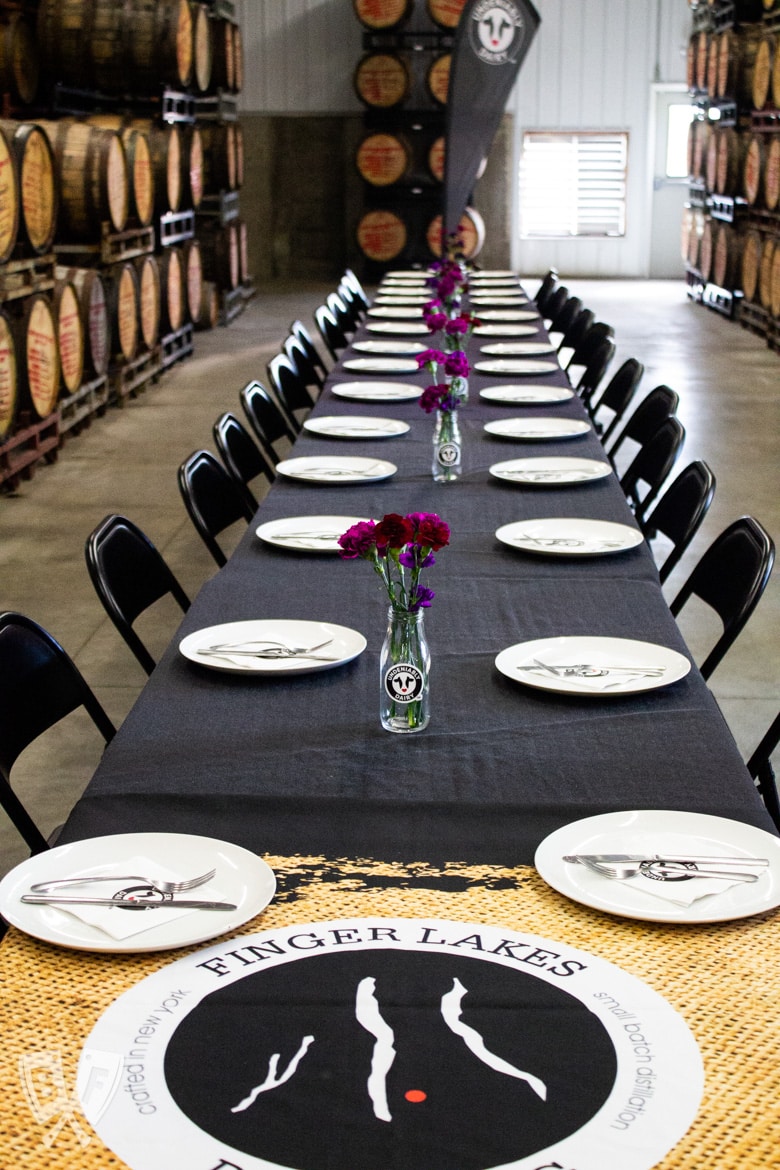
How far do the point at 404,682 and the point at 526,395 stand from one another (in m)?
2.89

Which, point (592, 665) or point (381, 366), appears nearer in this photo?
point (592, 665)

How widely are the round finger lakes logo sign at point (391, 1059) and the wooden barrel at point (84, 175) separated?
6.58 m

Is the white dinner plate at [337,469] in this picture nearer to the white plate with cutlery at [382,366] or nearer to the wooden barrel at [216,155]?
the white plate with cutlery at [382,366]

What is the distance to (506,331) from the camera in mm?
6344

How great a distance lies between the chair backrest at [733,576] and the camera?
2.51 metres

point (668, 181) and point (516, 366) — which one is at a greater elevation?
point (668, 181)

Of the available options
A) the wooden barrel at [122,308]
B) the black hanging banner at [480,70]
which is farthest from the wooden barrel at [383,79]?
the wooden barrel at [122,308]

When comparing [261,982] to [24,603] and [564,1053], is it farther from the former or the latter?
[24,603]

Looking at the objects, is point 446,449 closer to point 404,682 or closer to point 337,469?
point 337,469

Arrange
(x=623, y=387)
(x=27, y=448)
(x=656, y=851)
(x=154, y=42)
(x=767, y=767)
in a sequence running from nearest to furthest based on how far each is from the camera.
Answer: (x=656, y=851) → (x=767, y=767) → (x=623, y=387) → (x=27, y=448) → (x=154, y=42)

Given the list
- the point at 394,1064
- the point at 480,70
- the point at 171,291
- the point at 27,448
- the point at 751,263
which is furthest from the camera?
the point at 751,263

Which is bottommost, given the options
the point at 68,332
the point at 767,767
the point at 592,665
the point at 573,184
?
the point at 767,767

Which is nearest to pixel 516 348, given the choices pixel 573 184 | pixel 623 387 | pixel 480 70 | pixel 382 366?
pixel 382 366

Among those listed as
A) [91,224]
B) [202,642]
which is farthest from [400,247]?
[202,642]
